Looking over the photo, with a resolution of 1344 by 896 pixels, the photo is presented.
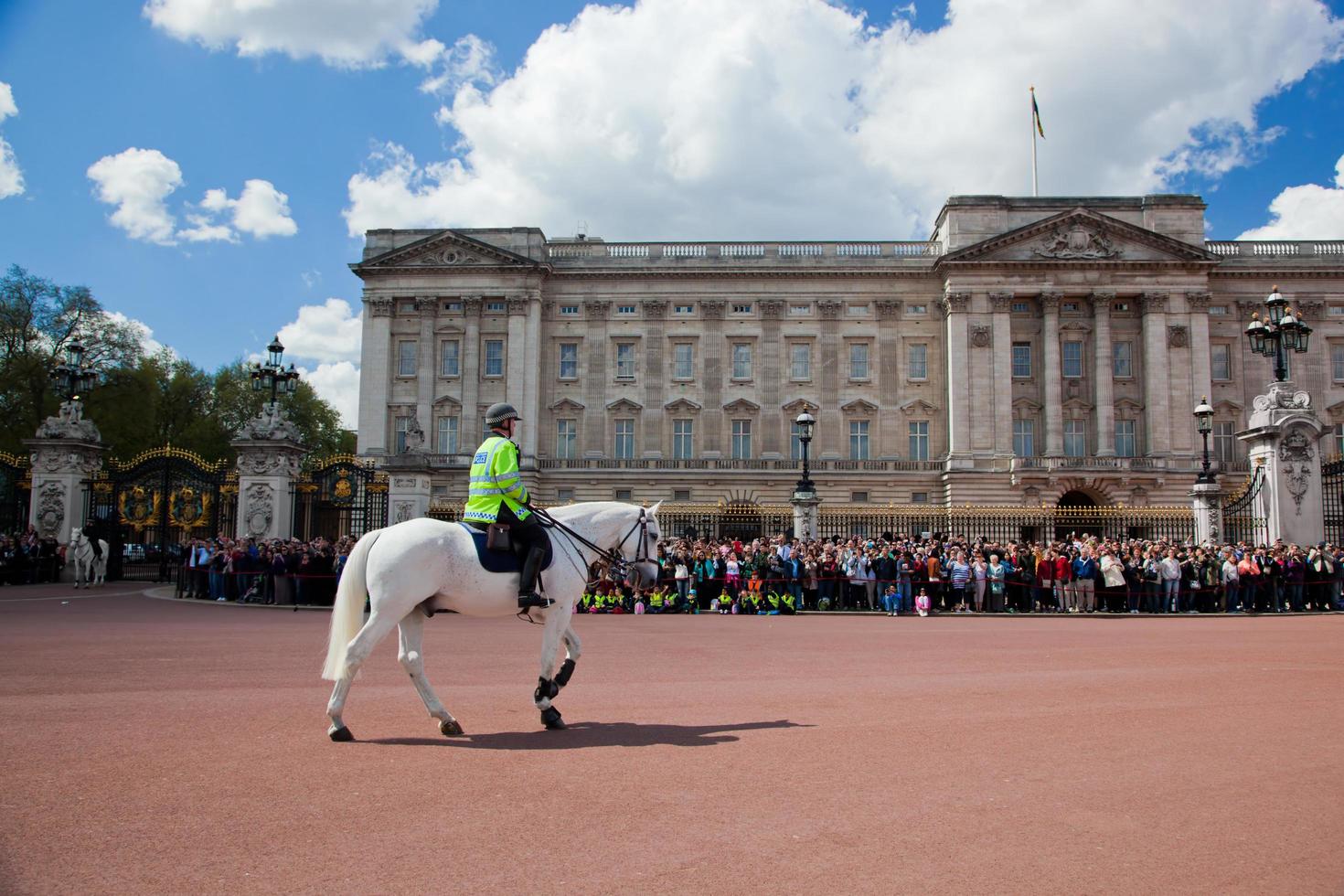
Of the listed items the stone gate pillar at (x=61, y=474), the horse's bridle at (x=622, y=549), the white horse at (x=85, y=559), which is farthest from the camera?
the stone gate pillar at (x=61, y=474)

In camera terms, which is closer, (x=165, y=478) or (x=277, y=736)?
(x=277, y=736)

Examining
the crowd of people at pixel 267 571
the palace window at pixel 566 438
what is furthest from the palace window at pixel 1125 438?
the crowd of people at pixel 267 571

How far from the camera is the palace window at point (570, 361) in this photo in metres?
54.6

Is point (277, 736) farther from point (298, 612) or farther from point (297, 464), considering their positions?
point (297, 464)

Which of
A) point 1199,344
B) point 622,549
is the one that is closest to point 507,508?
point 622,549

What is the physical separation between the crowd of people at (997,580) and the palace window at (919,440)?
2844cm

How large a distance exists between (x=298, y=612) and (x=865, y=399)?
3806 cm

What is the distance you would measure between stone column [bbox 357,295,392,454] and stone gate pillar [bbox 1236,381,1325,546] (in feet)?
138

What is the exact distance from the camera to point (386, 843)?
16.1 ft

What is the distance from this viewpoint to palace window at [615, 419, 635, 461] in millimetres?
53844

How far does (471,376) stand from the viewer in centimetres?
5316

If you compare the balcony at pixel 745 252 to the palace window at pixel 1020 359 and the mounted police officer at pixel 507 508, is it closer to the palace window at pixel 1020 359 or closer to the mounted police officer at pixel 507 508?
the palace window at pixel 1020 359

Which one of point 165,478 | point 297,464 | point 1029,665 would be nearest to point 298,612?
point 297,464

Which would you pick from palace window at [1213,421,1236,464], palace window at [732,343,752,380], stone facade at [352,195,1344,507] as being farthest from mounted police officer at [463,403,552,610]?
palace window at [1213,421,1236,464]
